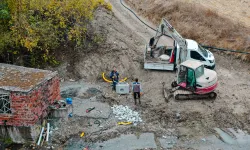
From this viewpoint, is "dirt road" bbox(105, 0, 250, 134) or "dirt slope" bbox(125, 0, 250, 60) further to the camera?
"dirt slope" bbox(125, 0, 250, 60)

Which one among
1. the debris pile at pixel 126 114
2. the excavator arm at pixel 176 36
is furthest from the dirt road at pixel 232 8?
the debris pile at pixel 126 114

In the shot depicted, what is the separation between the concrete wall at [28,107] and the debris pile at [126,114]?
3.92m

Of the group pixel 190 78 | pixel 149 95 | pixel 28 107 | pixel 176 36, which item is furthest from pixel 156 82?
pixel 28 107

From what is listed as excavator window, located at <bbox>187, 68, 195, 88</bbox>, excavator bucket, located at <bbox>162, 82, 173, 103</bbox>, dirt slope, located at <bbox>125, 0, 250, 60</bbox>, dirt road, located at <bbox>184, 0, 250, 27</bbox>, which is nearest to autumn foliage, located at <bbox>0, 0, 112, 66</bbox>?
excavator bucket, located at <bbox>162, 82, 173, 103</bbox>

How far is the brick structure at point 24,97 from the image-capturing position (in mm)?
15023

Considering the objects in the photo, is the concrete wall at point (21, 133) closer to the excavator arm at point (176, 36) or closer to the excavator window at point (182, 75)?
the excavator window at point (182, 75)

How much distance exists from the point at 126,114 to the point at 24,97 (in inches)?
220

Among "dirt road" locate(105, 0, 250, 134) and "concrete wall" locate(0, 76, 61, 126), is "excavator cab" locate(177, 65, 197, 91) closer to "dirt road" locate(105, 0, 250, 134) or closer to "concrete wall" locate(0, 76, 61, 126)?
"dirt road" locate(105, 0, 250, 134)

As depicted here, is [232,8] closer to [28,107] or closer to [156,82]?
[156,82]

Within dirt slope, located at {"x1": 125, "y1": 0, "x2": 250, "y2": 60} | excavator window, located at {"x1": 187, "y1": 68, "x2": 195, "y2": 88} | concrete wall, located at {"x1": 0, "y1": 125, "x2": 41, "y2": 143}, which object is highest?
dirt slope, located at {"x1": 125, "y1": 0, "x2": 250, "y2": 60}

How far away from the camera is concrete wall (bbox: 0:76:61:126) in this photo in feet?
49.3

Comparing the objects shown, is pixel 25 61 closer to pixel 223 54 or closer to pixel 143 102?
pixel 143 102

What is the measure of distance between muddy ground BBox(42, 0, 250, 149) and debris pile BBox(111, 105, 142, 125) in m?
0.38

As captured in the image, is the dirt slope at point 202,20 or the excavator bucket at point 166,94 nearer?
the excavator bucket at point 166,94
